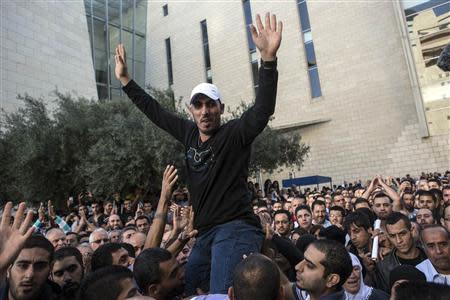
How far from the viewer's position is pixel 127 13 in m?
29.2

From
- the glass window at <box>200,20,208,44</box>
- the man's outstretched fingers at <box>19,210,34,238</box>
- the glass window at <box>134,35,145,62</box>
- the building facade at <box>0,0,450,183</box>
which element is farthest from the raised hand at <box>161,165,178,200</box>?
the glass window at <box>134,35,145,62</box>

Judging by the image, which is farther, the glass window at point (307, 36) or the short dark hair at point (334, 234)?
the glass window at point (307, 36)

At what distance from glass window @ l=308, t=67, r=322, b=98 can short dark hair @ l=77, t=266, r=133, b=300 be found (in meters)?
24.3

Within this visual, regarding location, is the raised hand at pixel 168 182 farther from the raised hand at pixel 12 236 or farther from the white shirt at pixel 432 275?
the white shirt at pixel 432 275

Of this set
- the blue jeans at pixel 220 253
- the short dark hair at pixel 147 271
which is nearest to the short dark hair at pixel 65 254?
the short dark hair at pixel 147 271

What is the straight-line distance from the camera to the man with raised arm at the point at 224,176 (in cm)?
205

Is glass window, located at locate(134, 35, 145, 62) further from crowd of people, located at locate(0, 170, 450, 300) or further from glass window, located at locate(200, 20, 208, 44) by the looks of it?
crowd of people, located at locate(0, 170, 450, 300)

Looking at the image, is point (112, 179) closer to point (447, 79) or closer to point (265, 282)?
point (265, 282)

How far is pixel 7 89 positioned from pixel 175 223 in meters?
17.8

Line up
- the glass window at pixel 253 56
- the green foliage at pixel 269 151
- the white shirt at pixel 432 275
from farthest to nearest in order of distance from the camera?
the glass window at pixel 253 56 < the green foliage at pixel 269 151 < the white shirt at pixel 432 275

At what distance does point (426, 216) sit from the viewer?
17.8 feet

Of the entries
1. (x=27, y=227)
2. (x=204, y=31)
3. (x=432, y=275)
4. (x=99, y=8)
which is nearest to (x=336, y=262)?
(x=432, y=275)

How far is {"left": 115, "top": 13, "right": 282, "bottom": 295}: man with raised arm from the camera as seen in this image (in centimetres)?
205

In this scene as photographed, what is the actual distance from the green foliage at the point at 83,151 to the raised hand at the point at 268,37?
10.5 m
